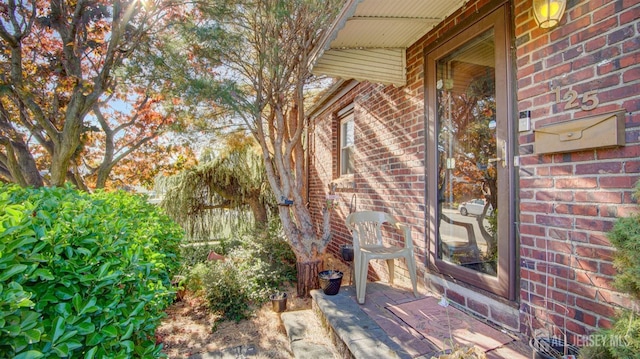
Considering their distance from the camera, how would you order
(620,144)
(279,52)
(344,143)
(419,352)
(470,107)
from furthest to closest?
(344,143) < (279,52) < (470,107) < (419,352) < (620,144)

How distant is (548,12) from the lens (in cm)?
198

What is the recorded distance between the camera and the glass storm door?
94.0 inches

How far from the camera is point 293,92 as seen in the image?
477 centimetres

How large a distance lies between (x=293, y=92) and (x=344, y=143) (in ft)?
5.81

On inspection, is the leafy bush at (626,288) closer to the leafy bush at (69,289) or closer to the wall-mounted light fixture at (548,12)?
the wall-mounted light fixture at (548,12)

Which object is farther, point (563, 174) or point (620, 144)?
point (563, 174)

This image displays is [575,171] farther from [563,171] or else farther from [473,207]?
[473,207]

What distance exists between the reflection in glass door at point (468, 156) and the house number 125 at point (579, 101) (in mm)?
552

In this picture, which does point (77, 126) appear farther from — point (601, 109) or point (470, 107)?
point (601, 109)

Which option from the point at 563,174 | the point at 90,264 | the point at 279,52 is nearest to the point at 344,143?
the point at 279,52

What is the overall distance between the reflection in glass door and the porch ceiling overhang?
1.49 feet

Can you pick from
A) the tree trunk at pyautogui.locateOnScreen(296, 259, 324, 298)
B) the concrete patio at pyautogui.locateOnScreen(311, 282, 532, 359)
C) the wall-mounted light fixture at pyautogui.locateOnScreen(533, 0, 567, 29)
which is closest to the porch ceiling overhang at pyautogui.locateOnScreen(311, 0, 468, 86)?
the wall-mounted light fixture at pyautogui.locateOnScreen(533, 0, 567, 29)

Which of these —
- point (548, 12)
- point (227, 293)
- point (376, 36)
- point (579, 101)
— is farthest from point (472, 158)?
point (227, 293)

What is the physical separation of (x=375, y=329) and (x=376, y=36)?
291 cm
